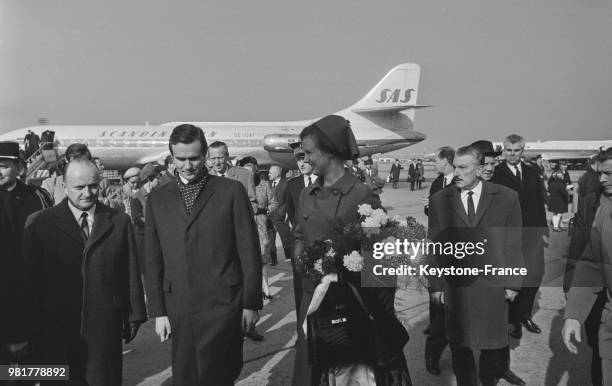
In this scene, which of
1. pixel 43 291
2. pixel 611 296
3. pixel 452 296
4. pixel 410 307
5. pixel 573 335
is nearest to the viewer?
pixel 611 296

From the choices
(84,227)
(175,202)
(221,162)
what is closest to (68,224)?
(84,227)

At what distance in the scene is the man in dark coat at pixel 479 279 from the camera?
3.34 metres

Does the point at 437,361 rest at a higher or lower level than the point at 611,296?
lower

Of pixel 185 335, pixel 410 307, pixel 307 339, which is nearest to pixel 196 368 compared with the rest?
pixel 185 335

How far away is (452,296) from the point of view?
11.5 feet

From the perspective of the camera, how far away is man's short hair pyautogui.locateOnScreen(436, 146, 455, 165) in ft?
18.1

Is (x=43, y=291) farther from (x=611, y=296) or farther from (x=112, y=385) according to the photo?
(x=611, y=296)

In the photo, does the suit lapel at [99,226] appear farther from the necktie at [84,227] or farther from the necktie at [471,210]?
the necktie at [471,210]

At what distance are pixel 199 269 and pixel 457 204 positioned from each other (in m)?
1.88

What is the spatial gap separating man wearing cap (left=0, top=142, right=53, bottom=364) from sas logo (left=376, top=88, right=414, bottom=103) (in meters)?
32.5

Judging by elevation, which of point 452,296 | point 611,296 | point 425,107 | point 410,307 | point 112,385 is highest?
point 425,107

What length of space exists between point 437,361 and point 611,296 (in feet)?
6.96

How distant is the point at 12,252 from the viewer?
294 centimetres

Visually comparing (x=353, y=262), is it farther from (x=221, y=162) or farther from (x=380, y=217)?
(x=221, y=162)
